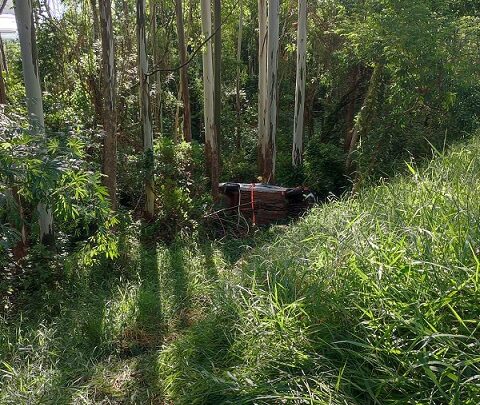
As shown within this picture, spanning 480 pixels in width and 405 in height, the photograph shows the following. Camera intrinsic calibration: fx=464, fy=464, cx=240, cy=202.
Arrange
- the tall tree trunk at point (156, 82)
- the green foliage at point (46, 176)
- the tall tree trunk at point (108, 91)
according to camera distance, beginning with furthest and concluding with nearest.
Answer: the tall tree trunk at point (156, 82) < the tall tree trunk at point (108, 91) < the green foliage at point (46, 176)

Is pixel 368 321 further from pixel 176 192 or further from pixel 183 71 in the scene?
pixel 183 71

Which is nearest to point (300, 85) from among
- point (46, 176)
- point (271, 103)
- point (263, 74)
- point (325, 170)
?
point (263, 74)

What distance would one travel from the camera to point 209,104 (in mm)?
9297

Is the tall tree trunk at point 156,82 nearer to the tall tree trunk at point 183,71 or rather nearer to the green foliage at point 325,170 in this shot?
the tall tree trunk at point 183,71

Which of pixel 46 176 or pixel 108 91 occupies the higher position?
pixel 108 91

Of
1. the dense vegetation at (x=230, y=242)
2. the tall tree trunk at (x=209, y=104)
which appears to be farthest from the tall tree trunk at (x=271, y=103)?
the tall tree trunk at (x=209, y=104)

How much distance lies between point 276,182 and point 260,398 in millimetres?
9412

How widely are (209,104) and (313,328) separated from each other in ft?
23.6

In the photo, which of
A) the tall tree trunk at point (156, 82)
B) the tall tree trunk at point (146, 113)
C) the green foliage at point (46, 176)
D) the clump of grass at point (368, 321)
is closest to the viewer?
the clump of grass at point (368, 321)

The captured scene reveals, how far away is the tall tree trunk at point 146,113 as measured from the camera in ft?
25.1

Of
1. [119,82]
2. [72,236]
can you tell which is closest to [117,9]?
[119,82]

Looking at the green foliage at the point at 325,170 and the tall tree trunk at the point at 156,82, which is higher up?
the tall tree trunk at the point at 156,82

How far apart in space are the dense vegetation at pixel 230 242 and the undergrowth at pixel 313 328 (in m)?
0.01

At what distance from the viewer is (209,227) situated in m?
8.25
